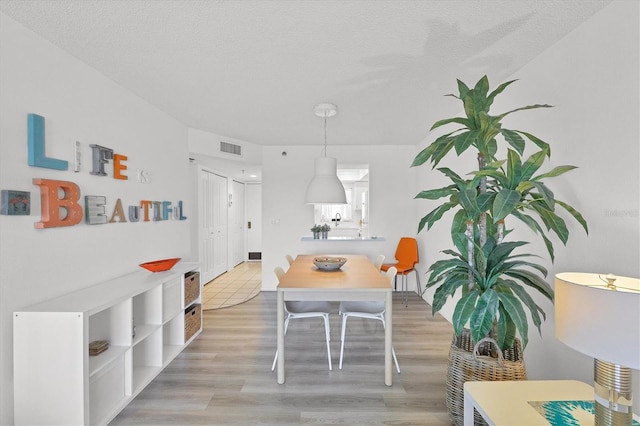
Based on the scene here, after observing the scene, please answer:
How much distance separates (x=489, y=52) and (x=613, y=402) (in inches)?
83.5

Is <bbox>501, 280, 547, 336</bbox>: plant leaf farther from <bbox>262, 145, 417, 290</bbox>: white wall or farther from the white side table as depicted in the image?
<bbox>262, 145, 417, 290</bbox>: white wall

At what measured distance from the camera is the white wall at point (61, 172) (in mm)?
1830

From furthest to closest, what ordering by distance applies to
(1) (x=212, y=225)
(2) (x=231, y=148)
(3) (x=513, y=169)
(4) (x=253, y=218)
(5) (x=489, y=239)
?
1. (4) (x=253, y=218)
2. (1) (x=212, y=225)
3. (2) (x=231, y=148)
4. (5) (x=489, y=239)
5. (3) (x=513, y=169)

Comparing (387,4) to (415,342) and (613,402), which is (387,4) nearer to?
(613,402)

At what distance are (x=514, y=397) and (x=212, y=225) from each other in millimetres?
5696

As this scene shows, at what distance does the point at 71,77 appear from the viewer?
2.30 m

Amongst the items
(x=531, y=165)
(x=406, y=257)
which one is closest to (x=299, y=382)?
(x=531, y=165)

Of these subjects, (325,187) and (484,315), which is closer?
(484,315)

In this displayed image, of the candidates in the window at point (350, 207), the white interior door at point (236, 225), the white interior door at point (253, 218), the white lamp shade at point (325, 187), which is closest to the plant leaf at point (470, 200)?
the white lamp shade at point (325, 187)

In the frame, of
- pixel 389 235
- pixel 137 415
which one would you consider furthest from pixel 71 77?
pixel 389 235

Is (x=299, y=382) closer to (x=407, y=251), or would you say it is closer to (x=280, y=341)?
(x=280, y=341)

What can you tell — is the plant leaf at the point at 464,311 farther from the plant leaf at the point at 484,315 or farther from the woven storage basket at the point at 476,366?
the woven storage basket at the point at 476,366

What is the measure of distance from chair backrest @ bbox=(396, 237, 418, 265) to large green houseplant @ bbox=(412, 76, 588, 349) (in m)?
3.03

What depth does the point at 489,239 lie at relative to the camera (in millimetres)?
1801
